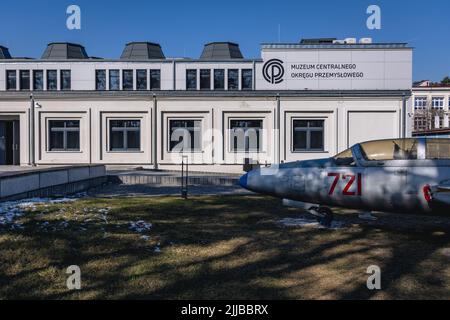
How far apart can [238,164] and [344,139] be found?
814 cm

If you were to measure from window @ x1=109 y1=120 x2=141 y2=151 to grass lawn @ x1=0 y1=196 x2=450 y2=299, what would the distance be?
19911 mm

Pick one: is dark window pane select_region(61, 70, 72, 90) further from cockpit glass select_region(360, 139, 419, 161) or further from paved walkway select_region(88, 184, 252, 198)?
cockpit glass select_region(360, 139, 419, 161)

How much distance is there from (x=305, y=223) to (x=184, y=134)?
835 inches

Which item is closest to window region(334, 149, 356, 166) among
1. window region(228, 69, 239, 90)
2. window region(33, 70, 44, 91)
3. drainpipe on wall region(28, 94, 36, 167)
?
window region(228, 69, 239, 90)

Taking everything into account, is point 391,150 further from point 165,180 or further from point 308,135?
point 308,135

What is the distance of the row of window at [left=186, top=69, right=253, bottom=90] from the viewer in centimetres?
3456

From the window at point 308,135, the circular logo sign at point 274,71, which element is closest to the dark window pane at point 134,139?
the circular logo sign at point 274,71

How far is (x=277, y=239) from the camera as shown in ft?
28.8

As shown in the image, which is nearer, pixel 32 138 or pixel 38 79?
pixel 32 138

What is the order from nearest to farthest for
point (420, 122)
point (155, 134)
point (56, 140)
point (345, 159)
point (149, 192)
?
1. point (345, 159)
2. point (149, 192)
3. point (155, 134)
4. point (56, 140)
5. point (420, 122)

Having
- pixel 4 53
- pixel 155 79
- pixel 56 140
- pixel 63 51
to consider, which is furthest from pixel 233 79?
pixel 4 53

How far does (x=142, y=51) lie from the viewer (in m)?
43.6
